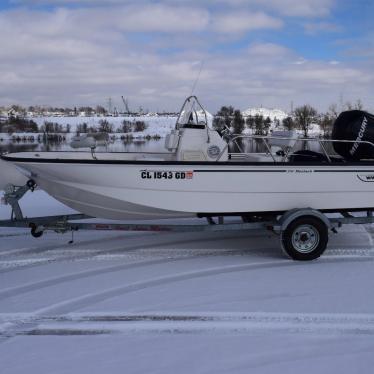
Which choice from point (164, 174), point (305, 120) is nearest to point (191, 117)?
point (164, 174)

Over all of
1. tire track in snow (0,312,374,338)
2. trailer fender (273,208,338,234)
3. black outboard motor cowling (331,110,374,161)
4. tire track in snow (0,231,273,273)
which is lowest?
tire track in snow (0,312,374,338)

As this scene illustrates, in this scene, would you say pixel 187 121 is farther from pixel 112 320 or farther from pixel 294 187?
pixel 112 320

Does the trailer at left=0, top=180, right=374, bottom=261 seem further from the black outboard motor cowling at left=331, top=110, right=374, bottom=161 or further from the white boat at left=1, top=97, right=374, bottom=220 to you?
the black outboard motor cowling at left=331, top=110, right=374, bottom=161

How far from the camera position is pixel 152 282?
14.1 ft

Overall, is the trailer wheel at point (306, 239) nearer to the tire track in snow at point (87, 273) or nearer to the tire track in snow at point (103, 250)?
the tire track in snow at point (87, 273)

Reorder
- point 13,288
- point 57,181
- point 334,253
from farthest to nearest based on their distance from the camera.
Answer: point 334,253 < point 57,181 < point 13,288

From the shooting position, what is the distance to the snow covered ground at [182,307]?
292cm

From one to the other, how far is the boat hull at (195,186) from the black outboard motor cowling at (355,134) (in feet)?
1.29

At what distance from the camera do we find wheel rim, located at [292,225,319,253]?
4891mm

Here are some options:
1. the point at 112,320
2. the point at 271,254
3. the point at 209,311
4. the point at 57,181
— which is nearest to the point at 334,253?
the point at 271,254

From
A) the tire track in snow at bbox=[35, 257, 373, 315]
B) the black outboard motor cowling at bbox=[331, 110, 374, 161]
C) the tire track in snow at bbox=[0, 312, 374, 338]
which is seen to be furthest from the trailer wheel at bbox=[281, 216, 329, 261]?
the tire track in snow at bbox=[0, 312, 374, 338]

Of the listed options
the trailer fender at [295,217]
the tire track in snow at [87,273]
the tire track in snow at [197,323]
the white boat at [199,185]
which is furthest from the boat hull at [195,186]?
the tire track in snow at [197,323]

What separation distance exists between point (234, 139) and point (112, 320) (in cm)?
263

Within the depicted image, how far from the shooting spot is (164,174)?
472 cm
